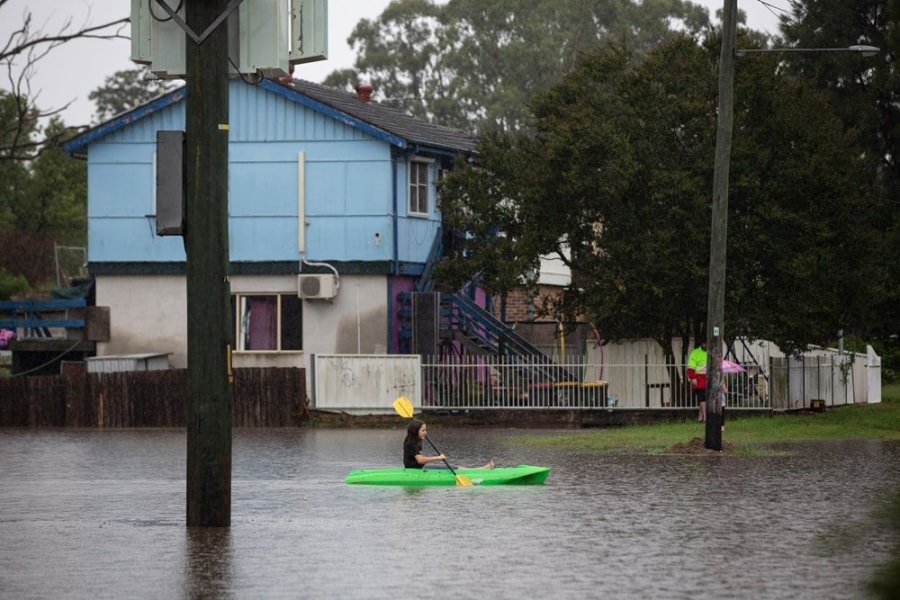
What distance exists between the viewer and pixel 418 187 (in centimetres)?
4366

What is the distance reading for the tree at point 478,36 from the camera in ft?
328

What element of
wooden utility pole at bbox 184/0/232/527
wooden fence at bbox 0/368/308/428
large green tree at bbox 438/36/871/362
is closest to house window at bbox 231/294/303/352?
wooden fence at bbox 0/368/308/428

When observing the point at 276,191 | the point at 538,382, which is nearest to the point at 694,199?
the point at 538,382

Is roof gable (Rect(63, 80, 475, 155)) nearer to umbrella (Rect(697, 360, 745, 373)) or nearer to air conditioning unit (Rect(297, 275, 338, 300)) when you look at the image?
air conditioning unit (Rect(297, 275, 338, 300))

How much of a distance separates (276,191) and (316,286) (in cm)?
291

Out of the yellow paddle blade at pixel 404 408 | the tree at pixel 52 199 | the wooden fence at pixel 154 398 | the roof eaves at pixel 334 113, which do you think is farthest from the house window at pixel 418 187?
the tree at pixel 52 199

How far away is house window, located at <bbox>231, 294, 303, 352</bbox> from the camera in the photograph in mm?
42812

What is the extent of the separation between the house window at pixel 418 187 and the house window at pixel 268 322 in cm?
389

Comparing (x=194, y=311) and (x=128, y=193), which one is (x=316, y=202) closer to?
(x=128, y=193)

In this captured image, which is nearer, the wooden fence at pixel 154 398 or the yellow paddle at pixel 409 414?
the yellow paddle at pixel 409 414

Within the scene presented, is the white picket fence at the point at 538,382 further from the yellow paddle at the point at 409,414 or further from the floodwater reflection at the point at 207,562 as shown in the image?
the floodwater reflection at the point at 207,562

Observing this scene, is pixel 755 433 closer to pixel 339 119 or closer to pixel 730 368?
pixel 730 368

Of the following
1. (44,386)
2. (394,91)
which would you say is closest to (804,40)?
(44,386)

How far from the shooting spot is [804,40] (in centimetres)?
4731
